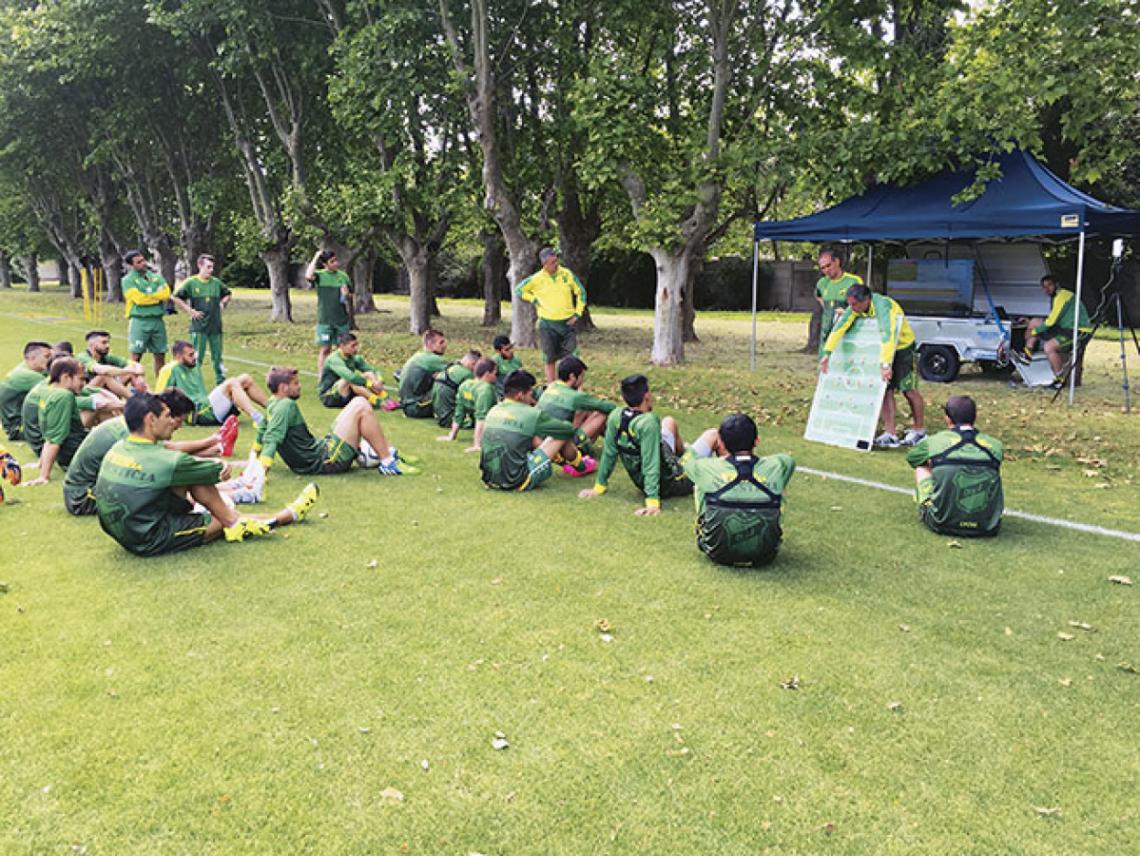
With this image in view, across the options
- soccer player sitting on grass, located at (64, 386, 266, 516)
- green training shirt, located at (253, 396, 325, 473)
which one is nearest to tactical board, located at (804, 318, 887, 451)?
green training shirt, located at (253, 396, 325, 473)

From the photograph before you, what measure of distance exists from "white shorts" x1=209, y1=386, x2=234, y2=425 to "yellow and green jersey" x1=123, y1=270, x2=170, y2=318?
2374 millimetres

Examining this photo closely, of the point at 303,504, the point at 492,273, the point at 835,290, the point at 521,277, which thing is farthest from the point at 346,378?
the point at 492,273

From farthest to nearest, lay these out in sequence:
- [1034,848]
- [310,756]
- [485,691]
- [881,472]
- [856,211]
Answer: [856,211] < [881,472] < [485,691] < [310,756] < [1034,848]

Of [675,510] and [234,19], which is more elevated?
[234,19]

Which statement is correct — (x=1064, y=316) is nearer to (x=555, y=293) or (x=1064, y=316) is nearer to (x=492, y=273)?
(x=555, y=293)

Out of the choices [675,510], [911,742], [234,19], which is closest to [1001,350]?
[675,510]

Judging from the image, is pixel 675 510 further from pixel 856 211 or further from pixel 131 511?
pixel 856 211

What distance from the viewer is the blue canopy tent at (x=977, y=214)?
11.4m

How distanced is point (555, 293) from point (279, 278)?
1952 centimetres

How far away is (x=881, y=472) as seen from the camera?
818 cm

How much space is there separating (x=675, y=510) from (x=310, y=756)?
3929 millimetres

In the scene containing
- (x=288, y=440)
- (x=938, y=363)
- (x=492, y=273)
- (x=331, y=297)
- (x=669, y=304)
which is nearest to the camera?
(x=288, y=440)

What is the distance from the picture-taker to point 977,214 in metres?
12.0

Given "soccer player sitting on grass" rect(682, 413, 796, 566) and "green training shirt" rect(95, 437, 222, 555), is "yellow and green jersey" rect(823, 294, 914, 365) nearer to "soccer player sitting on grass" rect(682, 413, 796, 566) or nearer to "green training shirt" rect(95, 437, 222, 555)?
"soccer player sitting on grass" rect(682, 413, 796, 566)
